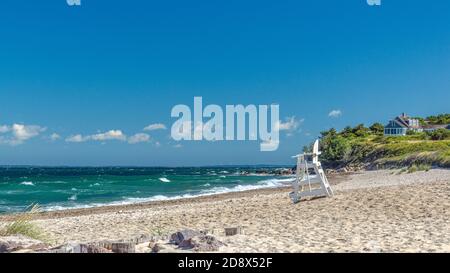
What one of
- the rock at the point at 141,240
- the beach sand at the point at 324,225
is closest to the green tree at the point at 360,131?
the beach sand at the point at 324,225

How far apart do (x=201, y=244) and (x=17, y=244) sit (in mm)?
2759

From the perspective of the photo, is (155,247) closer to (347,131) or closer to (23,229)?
(23,229)

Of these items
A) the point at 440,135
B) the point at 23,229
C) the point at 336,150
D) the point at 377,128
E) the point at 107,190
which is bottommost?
the point at 107,190

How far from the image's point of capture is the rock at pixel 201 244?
6748 millimetres

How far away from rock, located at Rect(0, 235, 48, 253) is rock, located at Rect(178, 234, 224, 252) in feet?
7.18

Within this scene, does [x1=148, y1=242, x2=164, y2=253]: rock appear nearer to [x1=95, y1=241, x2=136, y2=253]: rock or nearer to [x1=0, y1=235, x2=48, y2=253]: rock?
[x1=95, y1=241, x2=136, y2=253]: rock

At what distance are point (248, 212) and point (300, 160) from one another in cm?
277

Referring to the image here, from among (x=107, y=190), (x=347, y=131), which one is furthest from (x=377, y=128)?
(x=107, y=190)

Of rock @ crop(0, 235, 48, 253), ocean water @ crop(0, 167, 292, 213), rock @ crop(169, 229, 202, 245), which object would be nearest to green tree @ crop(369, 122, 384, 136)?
ocean water @ crop(0, 167, 292, 213)

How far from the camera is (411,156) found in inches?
1716

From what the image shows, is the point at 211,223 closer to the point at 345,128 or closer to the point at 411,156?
the point at 411,156

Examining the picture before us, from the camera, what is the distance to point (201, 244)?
267 inches
